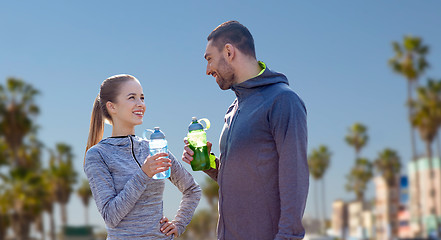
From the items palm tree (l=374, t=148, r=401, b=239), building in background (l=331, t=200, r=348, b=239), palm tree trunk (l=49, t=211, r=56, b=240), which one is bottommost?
building in background (l=331, t=200, r=348, b=239)

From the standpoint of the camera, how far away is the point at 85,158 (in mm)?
4062

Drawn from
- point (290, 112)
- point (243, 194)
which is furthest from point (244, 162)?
point (290, 112)

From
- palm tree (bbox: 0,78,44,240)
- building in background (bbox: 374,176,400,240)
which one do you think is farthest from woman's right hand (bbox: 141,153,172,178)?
building in background (bbox: 374,176,400,240)

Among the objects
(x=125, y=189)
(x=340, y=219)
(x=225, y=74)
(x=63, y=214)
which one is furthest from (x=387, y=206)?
(x=125, y=189)

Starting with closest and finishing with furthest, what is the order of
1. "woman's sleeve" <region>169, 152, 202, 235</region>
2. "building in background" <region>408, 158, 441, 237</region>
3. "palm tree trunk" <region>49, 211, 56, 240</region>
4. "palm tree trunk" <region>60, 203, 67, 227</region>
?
"woman's sleeve" <region>169, 152, 202, 235</region> → "palm tree trunk" <region>49, 211, 56, 240</region> → "palm tree trunk" <region>60, 203, 67, 227</region> → "building in background" <region>408, 158, 441, 237</region>

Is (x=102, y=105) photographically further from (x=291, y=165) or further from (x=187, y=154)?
(x=291, y=165)

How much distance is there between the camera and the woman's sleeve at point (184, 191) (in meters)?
4.30

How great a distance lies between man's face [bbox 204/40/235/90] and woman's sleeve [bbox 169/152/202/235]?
744 millimetres

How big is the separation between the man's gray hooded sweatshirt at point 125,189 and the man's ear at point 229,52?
0.93 meters

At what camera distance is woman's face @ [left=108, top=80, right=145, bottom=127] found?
13.5ft

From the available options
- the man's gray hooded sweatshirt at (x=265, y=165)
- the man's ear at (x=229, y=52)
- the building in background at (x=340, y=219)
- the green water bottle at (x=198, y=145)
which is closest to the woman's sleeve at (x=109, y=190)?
the green water bottle at (x=198, y=145)

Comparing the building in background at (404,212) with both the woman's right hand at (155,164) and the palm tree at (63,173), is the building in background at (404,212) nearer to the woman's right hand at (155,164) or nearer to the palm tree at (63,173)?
the palm tree at (63,173)

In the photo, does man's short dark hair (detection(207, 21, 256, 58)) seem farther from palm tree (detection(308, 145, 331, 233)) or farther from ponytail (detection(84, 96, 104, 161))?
palm tree (detection(308, 145, 331, 233))

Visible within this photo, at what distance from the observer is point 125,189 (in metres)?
3.82
